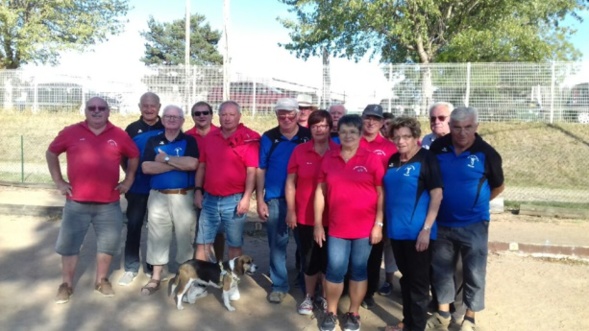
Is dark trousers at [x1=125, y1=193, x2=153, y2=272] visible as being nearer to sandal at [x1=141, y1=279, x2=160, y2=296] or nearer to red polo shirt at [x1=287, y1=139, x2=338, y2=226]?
sandal at [x1=141, y1=279, x2=160, y2=296]

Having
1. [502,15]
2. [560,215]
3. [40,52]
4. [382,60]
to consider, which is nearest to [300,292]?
[560,215]

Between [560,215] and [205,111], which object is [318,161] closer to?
[205,111]

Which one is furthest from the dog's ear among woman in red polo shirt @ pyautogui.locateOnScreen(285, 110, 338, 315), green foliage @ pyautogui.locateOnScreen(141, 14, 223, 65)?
green foliage @ pyautogui.locateOnScreen(141, 14, 223, 65)

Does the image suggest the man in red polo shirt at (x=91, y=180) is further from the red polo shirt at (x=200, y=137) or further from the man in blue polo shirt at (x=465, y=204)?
the man in blue polo shirt at (x=465, y=204)

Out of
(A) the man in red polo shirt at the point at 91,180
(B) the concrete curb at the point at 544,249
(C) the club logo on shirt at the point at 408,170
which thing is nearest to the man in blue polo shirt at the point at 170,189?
(A) the man in red polo shirt at the point at 91,180

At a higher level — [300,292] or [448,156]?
[448,156]

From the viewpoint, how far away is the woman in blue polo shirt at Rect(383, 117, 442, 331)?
4070 millimetres

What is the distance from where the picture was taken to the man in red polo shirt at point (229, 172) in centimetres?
508

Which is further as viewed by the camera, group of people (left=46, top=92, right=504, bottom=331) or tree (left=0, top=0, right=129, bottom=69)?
tree (left=0, top=0, right=129, bottom=69)

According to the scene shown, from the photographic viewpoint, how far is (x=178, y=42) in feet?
193

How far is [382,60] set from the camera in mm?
24047

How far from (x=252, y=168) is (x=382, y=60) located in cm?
1998

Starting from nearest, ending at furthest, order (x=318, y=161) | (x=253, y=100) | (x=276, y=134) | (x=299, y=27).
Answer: (x=318, y=161), (x=276, y=134), (x=253, y=100), (x=299, y=27)

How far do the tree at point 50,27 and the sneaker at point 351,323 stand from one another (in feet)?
72.0
